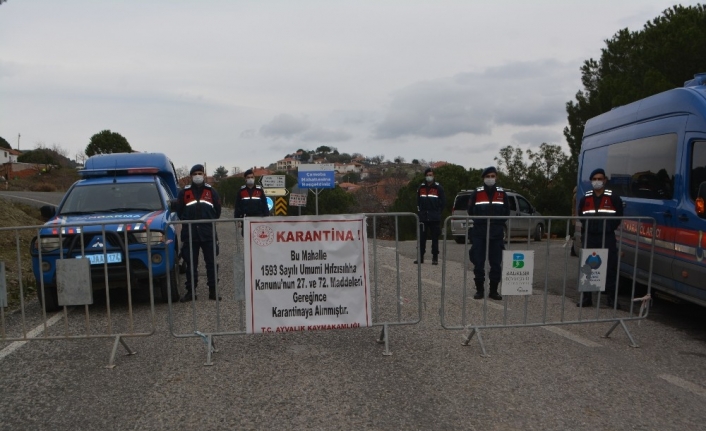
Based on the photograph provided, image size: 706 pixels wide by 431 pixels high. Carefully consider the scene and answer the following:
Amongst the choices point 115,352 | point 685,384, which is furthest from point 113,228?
point 685,384

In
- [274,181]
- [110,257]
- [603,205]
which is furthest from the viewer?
[274,181]

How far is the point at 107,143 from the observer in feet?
207

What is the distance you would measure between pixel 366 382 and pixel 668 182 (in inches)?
190

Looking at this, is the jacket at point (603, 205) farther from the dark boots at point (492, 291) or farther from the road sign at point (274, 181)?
the road sign at point (274, 181)

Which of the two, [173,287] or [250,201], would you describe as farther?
[250,201]

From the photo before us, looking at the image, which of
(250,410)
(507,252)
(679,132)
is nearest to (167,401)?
(250,410)

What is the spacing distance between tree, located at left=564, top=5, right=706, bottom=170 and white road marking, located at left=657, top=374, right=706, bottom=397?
1457 cm

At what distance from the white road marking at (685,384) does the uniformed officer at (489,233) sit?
302cm

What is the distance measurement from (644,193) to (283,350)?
17.8 ft

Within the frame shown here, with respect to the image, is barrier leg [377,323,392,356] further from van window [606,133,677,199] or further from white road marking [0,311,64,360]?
van window [606,133,677,199]

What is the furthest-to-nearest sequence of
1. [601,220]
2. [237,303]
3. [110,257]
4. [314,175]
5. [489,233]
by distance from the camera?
1. [314,175]
2. [489,233]
3. [237,303]
4. [601,220]
5. [110,257]

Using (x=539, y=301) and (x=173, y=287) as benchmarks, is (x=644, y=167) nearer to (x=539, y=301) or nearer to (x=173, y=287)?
(x=539, y=301)

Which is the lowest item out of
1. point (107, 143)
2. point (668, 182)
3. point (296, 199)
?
point (296, 199)

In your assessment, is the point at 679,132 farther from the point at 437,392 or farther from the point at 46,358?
the point at 46,358
